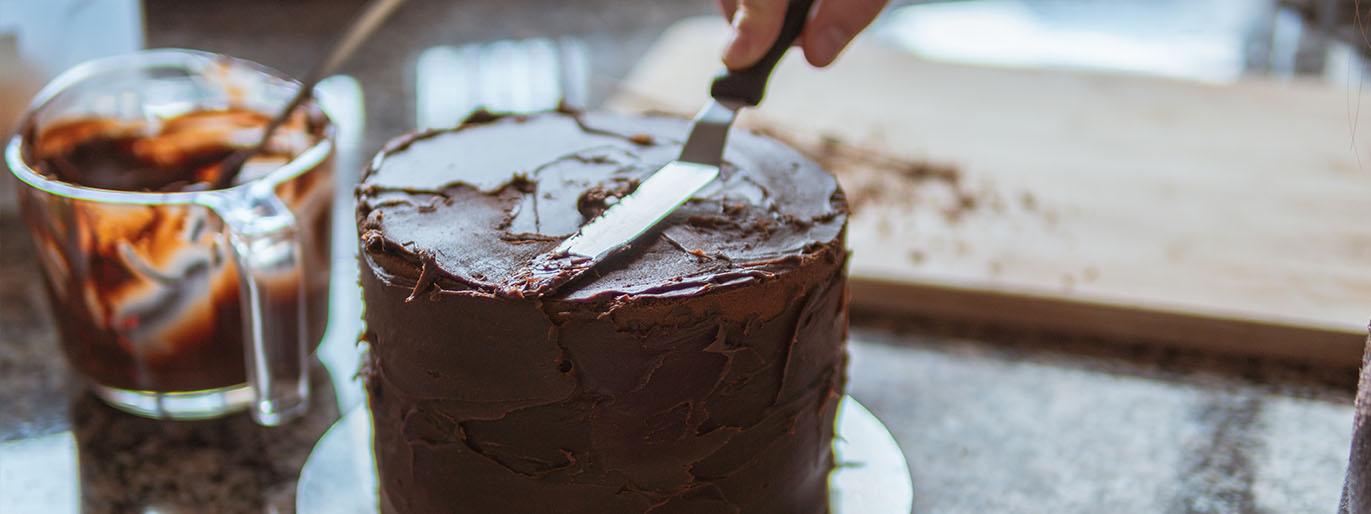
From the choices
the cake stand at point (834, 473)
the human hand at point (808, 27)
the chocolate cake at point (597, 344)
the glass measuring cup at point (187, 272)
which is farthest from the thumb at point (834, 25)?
the glass measuring cup at point (187, 272)

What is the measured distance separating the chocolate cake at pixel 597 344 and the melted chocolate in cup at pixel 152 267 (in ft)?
0.61

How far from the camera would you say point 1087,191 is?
138 cm

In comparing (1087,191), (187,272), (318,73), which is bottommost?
(1087,191)

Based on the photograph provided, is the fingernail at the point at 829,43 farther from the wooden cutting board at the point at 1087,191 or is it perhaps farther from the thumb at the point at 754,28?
the wooden cutting board at the point at 1087,191

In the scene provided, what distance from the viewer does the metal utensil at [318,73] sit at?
0.99 meters

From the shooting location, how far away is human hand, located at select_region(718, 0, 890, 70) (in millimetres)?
826

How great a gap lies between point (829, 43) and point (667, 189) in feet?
0.60

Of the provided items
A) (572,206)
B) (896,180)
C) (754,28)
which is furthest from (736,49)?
(896,180)

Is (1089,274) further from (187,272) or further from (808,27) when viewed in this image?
(187,272)

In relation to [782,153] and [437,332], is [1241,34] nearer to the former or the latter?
[782,153]

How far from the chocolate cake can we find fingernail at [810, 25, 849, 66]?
10cm

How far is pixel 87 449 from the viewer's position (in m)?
0.98

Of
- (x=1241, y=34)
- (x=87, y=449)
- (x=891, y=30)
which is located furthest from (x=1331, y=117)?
(x=87, y=449)

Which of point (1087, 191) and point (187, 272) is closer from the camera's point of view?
point (187, 272)
